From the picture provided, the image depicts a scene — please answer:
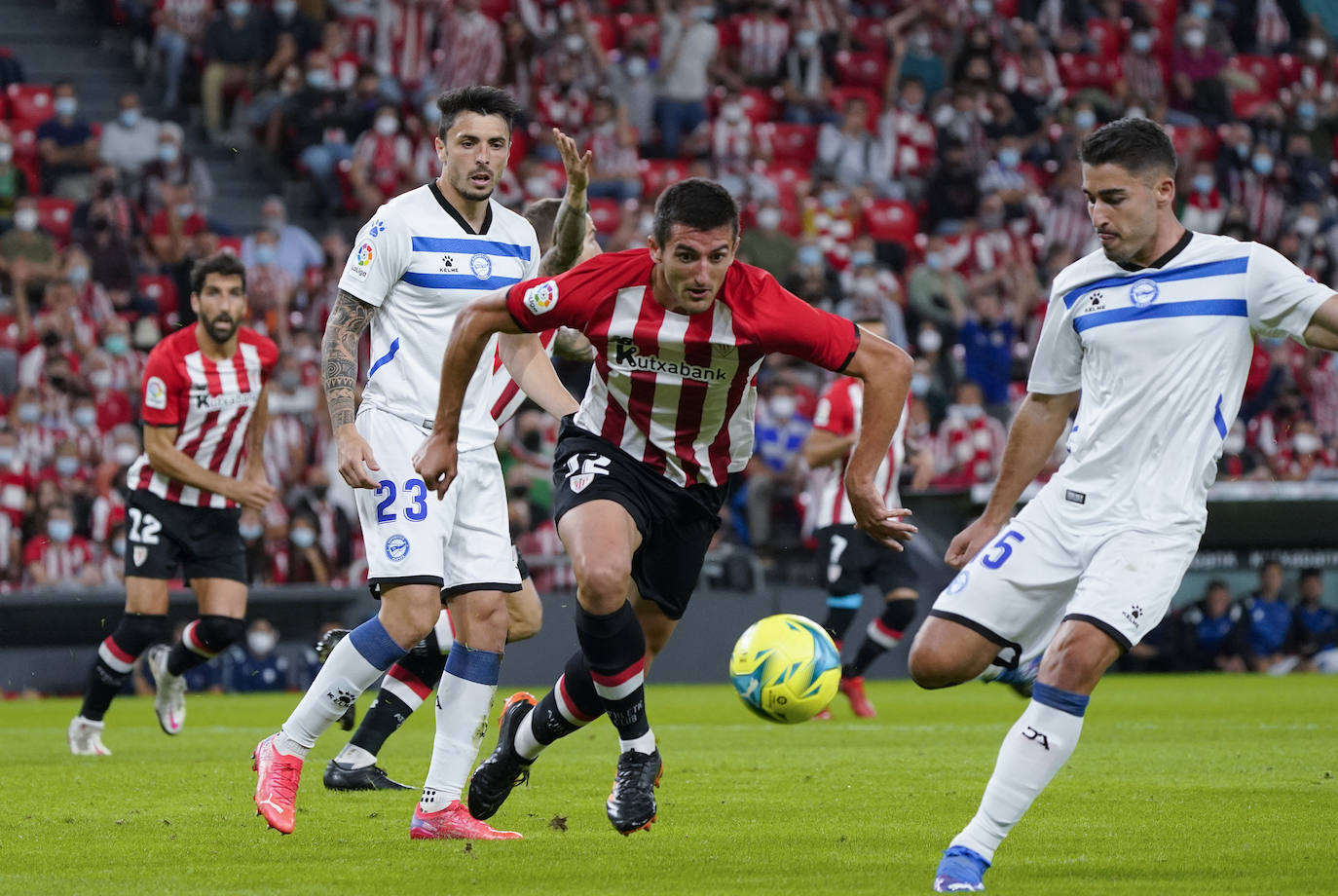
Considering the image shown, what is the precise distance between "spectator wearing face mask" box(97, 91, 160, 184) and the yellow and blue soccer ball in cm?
1326

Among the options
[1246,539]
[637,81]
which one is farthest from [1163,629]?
[637,81]

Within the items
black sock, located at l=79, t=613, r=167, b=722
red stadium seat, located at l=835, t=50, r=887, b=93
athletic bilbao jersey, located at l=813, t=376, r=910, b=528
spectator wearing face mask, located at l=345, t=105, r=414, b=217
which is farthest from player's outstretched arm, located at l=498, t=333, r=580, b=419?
red stadium seat, located at l=835, t=50, r=887, b=93

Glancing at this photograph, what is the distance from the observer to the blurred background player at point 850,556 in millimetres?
12688

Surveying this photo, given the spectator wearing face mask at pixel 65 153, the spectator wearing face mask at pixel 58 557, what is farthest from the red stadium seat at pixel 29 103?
the spectator wearing face mask at pixel 58 557

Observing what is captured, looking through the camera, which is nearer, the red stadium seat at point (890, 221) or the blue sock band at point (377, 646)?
the blue sock band at point (377, 646)

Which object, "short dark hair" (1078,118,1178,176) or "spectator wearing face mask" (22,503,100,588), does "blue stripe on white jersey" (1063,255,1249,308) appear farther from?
"spectator wearing face mask" (22,503,100,588)

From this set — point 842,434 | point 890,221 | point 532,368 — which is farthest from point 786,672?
point 890,221

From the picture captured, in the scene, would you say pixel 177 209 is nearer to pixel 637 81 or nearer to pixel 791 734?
pixel 637 81

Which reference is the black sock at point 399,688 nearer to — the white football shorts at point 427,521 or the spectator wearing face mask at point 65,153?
the white football shorts at point 427,521

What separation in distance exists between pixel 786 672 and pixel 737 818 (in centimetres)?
66

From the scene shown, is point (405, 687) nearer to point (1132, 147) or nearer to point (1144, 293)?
point (1144, 293)

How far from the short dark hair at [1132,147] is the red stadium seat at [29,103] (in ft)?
52.2

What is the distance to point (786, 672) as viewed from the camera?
7.27 metres

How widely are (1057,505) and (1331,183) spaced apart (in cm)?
2088
